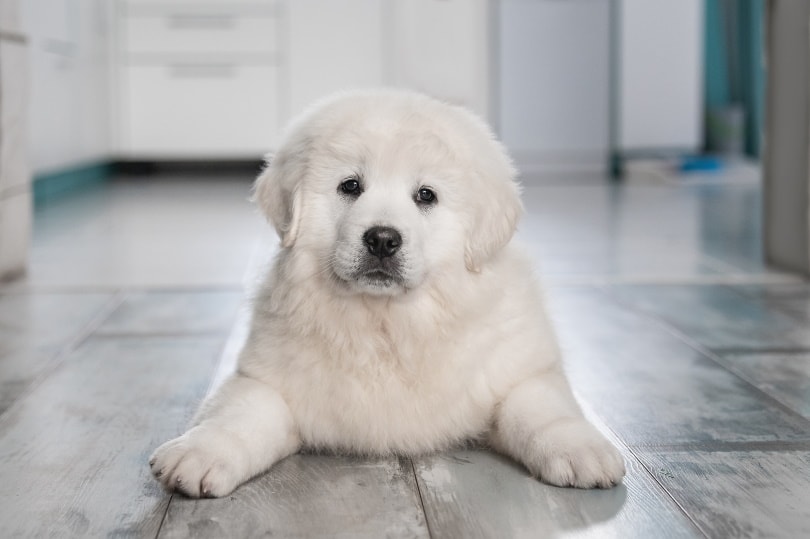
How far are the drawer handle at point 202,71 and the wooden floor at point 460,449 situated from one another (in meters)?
3.77

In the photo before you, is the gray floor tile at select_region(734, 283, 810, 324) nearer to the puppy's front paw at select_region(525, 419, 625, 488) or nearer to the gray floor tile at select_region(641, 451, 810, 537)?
the gray floor tile at select_region(641, 451, 810, 537)

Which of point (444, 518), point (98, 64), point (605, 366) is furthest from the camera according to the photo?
point (98, 64)

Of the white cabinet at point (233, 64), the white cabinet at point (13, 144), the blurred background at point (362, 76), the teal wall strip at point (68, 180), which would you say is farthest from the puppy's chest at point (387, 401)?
the white cabinet at point (233, 64)

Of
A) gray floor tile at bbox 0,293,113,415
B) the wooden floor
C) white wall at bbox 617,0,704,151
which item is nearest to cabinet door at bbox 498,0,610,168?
white wall at bbox 617,0,704,151

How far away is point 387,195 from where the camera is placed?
180 centimetres

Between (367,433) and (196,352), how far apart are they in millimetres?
1078

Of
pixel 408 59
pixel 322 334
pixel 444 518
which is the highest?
pixel 408 59

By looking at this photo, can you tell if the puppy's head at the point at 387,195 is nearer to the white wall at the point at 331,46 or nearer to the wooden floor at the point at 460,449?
the wooden floor at the point at 460,449

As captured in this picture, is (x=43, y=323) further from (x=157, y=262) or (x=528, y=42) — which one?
(x=528, y=42)

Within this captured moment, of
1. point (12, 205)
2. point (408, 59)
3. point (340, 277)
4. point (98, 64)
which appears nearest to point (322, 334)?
point (340, 277)

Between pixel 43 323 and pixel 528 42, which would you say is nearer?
pixel 43 323

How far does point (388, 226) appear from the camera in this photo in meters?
1.73

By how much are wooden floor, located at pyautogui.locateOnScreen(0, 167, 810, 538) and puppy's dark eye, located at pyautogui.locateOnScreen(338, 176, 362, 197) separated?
34 centimetres

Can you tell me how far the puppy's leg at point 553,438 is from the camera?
1661mm
